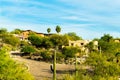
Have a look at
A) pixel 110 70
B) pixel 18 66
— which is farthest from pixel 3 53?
pixel 110 70

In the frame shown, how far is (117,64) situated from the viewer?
4359cm

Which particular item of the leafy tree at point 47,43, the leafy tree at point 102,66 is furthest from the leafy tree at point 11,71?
the leafy tree at point 47,43

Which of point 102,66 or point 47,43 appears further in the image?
point 47,43

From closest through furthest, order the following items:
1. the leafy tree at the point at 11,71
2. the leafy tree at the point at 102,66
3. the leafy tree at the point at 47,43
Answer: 1. the leafy tree at the point at 11,71
2. the leafy tree at the point at 102,66
3. the leafy tree at the point at 47,43

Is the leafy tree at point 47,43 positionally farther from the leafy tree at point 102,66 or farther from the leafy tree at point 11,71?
the leafy tree at point 11,71

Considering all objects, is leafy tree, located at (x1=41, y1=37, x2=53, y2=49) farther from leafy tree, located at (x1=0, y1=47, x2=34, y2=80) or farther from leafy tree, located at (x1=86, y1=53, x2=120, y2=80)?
leafy tree, located at (x1=0, y1=47, x2=34, y2=80)

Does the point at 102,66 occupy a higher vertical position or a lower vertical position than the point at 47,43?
lower

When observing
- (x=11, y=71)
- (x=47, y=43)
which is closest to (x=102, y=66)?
(x=11, y=71)

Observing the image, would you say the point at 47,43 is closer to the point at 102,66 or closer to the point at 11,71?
the point at 102,66

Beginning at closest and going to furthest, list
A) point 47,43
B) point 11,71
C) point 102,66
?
point 11,71
point 102,66
point 47,43

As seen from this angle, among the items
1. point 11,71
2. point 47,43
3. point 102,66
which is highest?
point 47,43

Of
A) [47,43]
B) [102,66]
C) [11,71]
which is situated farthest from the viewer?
[47,43]

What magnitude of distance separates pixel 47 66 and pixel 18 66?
26.8 m

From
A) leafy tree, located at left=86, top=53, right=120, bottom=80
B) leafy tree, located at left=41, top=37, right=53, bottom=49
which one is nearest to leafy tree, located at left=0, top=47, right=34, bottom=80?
leafy tree, located at left=86, top=53, right=120, bottom=80
